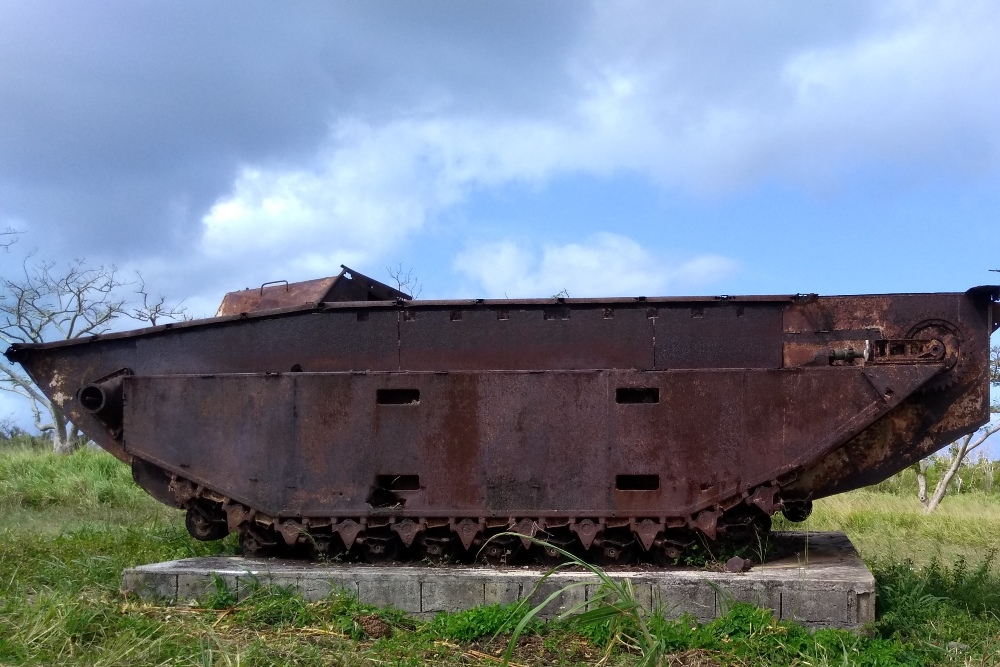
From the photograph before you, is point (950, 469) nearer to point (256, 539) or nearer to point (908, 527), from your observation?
point (908, 527)

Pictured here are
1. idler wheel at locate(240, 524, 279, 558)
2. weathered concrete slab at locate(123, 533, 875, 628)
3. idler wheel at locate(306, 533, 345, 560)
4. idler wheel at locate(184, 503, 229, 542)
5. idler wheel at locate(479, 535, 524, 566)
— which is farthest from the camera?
idler wheel at locate(184, 503, 229, 542)

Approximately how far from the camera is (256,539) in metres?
7.73

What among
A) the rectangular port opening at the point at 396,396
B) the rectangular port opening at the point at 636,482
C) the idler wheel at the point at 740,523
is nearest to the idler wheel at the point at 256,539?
the rectangular port opening at the point at 396,396

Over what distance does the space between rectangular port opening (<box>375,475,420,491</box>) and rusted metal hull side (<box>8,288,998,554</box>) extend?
16 millimetres

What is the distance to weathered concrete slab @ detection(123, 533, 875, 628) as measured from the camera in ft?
21.1

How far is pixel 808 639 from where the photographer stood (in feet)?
20.0

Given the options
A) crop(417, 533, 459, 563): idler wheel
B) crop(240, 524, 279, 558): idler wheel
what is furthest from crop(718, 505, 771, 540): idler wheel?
crop(240, 524, 279, 558): idler wheel

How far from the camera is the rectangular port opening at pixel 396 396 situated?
24.5 feet

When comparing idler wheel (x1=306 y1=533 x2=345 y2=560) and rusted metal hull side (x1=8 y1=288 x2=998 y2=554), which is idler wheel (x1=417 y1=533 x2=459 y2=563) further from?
idler wheel (x1=306 y1=533 x2=345 y2=560)

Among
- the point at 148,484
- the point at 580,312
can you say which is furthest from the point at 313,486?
the point at 580,312

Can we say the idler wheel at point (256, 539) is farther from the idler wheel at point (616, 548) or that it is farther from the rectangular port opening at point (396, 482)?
the idler wheel at point (616, 548)

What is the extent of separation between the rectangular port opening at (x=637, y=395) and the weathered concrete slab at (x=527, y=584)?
4.38 ft

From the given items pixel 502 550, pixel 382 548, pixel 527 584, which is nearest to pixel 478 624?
pixel 527 584

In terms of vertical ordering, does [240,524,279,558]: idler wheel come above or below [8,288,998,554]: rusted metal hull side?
below
